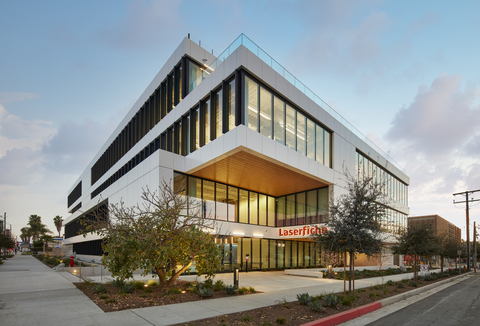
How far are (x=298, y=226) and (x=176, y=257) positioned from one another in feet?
58.1

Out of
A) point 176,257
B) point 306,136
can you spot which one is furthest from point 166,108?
point 176,257

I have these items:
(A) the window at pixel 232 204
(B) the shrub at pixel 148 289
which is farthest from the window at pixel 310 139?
(B) the shrub at pixel 148 289

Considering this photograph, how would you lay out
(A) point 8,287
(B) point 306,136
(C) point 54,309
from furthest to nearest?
(B) point 306,136 → (A) point 8,287 → (C) point 54,309

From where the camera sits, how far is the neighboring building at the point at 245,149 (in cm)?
1984

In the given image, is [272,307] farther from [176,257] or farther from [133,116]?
[133,116]

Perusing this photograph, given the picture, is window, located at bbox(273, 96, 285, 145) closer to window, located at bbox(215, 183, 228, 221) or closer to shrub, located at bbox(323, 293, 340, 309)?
window, located at bbox(215, 183, 228, 221)

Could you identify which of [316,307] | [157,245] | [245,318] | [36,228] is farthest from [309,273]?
[36,228]

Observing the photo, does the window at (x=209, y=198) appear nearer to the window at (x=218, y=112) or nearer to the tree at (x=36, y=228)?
the window at (x=218, y=112)

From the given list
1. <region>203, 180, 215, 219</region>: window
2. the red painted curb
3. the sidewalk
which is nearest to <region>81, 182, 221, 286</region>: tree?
the sidewalk

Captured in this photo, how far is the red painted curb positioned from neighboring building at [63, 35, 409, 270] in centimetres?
480

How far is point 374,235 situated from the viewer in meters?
12.1

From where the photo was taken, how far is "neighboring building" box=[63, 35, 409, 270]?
19.8m

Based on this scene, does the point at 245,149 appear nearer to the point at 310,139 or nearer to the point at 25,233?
the point at 310,139

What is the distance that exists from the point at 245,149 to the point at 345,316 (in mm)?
10995
